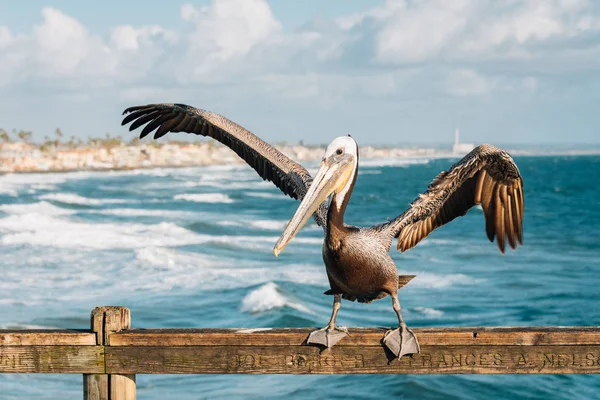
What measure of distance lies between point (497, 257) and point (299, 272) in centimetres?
584

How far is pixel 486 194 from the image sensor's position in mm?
4480

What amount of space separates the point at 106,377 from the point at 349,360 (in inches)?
39.1

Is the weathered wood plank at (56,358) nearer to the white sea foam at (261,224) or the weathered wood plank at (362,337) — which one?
the weathered wood plank at (362,337)

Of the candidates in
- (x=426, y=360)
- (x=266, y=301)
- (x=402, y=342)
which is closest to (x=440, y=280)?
(x=266, y=301)

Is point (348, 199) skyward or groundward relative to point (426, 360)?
skyward

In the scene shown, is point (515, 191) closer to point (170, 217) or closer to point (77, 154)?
point (170, 217)

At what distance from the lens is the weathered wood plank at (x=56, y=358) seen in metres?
3.67

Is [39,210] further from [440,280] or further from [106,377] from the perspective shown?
[106,377]

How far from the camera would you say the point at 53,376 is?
8422 millimetres

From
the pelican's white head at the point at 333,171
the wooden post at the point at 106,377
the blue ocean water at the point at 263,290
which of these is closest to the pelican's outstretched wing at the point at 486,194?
the pelican's white head at the point at 333,171

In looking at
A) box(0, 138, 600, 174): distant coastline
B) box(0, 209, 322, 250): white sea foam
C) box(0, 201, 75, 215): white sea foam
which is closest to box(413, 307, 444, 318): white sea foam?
box(0, 209, 322, 250): white sea foam

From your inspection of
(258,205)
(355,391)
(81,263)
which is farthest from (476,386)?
(258,205)

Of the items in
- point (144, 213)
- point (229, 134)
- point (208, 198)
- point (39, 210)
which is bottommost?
point (229, 134)

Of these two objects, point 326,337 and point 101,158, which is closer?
point 326,337
